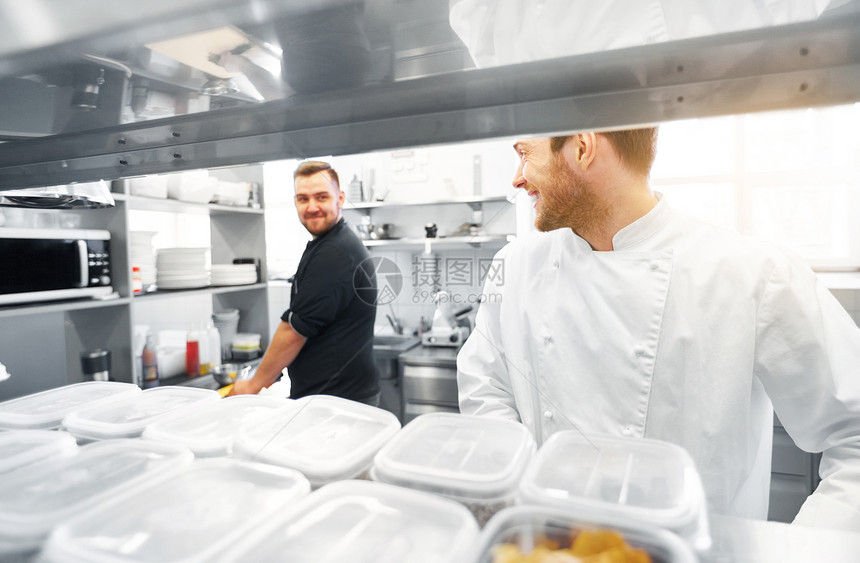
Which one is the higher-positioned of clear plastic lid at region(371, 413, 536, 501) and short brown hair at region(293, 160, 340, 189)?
short brown hair at region(293, 160, 340, 189)

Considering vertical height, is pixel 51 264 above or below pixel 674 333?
above

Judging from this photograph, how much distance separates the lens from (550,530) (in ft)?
1.23

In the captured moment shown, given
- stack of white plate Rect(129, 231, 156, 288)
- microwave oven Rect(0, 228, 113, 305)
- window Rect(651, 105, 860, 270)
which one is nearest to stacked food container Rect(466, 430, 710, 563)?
window Rect(651, 105, 860, 270)

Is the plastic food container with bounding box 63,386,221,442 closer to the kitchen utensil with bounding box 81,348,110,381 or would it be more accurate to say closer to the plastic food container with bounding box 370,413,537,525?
the plastic food container with bounding box 370,413,537,525

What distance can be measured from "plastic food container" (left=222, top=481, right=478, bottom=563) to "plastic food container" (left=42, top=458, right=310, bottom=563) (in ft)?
0.06

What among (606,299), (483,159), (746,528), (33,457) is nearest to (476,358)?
(606,299)

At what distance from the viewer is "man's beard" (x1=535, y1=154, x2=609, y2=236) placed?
2.03 ft

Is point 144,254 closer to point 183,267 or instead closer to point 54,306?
point 54,306

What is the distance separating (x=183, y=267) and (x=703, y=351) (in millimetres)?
1359

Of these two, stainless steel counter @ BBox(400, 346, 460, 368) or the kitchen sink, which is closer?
the kitchen sink

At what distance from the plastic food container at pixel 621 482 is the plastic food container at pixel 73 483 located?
388mm

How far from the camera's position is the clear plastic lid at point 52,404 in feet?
2.05

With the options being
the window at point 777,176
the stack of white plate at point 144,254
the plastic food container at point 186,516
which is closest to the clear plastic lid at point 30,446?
the plastic food container at point 186,516

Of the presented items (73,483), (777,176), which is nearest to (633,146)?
(777,176)
